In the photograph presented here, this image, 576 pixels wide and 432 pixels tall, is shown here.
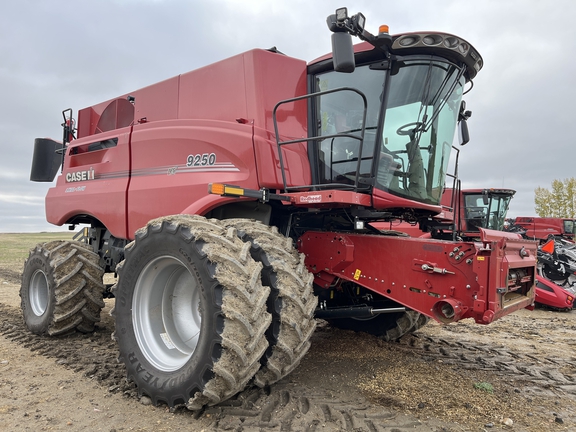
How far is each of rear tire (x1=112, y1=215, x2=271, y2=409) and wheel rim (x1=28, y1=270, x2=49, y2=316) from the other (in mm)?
2512

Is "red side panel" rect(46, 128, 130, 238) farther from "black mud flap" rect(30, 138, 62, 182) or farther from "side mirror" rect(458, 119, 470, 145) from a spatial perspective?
"side mirror" rect(458, 119, 470, 145)

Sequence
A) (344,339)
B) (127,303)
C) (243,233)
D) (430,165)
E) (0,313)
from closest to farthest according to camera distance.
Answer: (243,233) < (127,303) < (430,165) < (344,339) < (0,313)

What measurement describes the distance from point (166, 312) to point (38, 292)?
2.92m

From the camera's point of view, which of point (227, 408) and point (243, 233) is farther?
point (243, 233)

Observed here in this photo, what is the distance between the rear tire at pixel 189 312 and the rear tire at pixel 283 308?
0.46 ft

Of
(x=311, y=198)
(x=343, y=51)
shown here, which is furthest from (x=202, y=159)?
(x=343, y=51)

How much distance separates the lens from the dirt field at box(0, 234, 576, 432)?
313 cm

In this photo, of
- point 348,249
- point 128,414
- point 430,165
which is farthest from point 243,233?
point 430,165

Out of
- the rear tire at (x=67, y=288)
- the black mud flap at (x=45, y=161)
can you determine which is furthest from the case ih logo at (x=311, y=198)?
the black mud flap at (x=45, y=161)

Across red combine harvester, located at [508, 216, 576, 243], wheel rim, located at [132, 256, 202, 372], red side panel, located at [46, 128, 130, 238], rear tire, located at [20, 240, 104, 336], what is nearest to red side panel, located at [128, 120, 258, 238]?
red side panel, located at [46, 128, 130, 238]

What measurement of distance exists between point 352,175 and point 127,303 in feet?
7.38

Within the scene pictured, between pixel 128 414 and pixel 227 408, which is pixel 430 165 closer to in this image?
pixel 227 408

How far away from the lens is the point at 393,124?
3918mm

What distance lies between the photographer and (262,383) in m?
3.23
